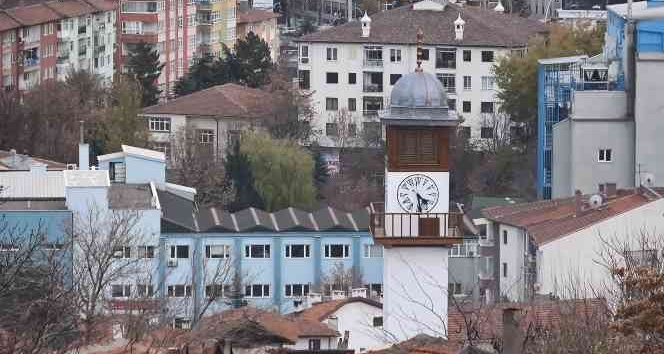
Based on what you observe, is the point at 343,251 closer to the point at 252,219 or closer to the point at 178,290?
the point at 252,219

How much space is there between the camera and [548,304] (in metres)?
31.3

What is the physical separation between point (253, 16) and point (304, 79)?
951 inches

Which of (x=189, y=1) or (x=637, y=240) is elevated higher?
(x=189, y=1)

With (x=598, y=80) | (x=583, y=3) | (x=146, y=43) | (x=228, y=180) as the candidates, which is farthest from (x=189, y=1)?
(x=598, y=80)

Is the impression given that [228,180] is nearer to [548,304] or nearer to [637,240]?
[637,240]

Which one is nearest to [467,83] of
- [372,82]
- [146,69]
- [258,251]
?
[372,82]

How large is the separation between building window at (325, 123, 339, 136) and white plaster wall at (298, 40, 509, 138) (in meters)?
0.92

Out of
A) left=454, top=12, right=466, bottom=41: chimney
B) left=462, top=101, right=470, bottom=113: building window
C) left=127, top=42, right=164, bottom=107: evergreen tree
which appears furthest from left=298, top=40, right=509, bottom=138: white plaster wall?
left=127, top=42, right=164, bottom=107: evergreen tree

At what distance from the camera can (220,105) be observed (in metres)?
72.5

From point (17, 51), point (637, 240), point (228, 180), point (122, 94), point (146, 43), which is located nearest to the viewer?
point (637, 240)

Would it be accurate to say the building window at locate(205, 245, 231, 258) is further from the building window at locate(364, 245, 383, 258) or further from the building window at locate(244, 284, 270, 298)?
the building window at locate(364, 245, 383, 258)

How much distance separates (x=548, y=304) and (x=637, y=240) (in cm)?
1109

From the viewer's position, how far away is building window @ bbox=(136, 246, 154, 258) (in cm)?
4791

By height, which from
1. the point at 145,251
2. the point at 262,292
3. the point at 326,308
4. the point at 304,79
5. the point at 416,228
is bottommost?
the point at 262,292
